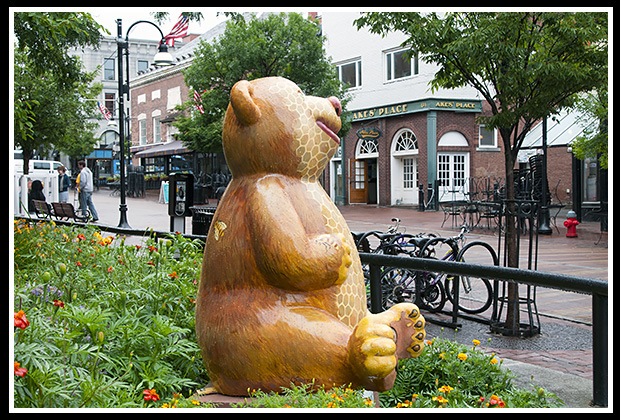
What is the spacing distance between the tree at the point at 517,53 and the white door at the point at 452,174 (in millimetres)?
17428

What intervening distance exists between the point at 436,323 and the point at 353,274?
11.4ft

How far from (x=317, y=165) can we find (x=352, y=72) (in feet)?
80.2

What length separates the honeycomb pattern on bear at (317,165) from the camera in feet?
9.09

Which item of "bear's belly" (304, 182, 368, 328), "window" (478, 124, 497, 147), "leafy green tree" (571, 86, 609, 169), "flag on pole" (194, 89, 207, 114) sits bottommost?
"bear's belly" (304, 182, 368, 328)

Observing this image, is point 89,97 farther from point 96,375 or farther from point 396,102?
point 96,375

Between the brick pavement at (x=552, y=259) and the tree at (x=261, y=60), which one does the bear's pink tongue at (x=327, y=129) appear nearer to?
the brick pavement at (x=552, y=259)

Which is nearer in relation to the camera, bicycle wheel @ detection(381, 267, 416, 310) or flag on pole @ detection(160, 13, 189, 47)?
bicycle wheel @ detection(381, 267, 416, 310)

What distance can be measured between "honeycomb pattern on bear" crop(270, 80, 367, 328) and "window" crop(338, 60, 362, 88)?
23.7 metres

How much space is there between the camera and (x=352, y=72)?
26.6 metres

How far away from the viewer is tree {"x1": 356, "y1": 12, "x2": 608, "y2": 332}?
6129 mm

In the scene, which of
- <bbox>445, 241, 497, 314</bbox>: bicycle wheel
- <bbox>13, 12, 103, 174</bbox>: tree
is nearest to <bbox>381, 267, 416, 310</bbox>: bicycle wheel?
<bbox>445, 241, 497, 314</bbox>: bicycle wheel

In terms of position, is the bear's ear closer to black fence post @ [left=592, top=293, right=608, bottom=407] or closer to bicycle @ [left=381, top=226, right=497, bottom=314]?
black fence post @ [left=592, top=293, right=608, bottom=407]

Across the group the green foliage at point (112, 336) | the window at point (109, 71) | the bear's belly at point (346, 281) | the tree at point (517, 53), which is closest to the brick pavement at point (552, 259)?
the tree at point (517, 53)

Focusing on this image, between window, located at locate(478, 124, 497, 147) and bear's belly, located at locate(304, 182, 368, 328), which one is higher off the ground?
window, located at locate(478, 124, 497, 147)
